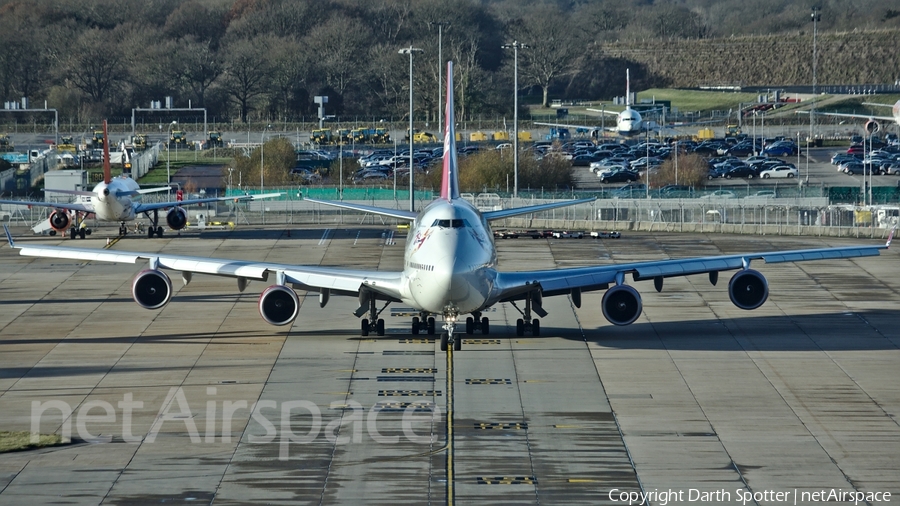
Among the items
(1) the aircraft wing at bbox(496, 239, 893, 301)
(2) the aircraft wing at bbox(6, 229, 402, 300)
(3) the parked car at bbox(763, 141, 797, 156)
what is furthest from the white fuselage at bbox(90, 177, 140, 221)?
(3) the parked car at bbox(763, 141, 797, 156)

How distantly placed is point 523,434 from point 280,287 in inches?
497

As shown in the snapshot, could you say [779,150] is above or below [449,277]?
above

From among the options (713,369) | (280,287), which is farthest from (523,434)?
(280,287)

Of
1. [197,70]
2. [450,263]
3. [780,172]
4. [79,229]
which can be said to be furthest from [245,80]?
[450,263]

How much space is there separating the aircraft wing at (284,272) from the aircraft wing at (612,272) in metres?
3.69

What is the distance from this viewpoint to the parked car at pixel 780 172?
117 metres

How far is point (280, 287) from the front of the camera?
40.4m

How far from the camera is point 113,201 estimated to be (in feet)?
252

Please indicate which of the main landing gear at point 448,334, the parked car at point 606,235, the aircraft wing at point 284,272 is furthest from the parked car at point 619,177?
the main landing gear at point 448,334

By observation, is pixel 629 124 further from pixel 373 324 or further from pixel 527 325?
pixel 373 324

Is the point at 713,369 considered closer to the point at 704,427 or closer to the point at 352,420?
the point at 704,427

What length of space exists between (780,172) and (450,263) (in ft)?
286

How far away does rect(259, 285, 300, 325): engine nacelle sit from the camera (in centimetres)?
4016

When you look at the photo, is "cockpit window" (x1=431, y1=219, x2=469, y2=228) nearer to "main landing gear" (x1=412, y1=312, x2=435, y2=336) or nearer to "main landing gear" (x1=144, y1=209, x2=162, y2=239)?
"main landing gear" (x1=412, y1=312, x2=435, y2=336)
